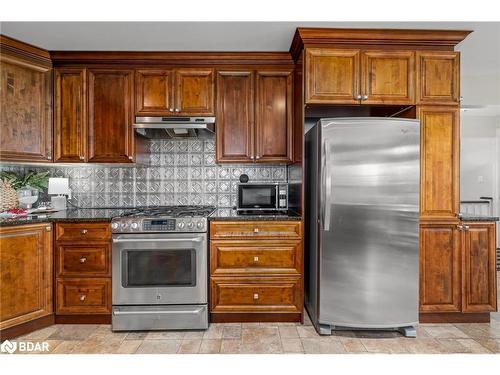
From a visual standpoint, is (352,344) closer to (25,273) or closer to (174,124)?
(174,124)

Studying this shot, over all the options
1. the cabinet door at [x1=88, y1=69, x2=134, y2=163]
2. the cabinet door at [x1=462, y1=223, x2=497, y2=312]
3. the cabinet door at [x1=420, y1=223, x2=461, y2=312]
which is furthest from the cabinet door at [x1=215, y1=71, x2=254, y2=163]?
the cabinet door at [x1=462, y1=223, x2=497, y2=312]

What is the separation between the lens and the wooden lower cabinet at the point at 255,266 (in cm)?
260

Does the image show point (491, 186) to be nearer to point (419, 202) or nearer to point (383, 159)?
point (419, 202)

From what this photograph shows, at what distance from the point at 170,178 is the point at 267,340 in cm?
183

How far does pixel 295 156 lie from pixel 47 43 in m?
2.37

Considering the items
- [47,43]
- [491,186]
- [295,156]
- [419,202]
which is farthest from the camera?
[491,186]

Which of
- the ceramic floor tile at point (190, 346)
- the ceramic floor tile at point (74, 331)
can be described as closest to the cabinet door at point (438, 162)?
the ceramic floor tile at point (190, 346)

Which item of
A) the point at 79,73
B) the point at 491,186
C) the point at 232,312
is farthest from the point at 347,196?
the point at 491,186

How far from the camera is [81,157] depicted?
9.48 ft

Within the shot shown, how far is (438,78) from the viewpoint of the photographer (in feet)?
8.48

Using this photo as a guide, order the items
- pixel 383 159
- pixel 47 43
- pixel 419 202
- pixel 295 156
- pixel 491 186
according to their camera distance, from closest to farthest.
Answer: pixel 383 159, pixel 419 202, pixel 47 43, pixel 295 156, pixel 491 186

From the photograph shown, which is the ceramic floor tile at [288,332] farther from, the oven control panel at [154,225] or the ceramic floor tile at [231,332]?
the oven control panel at [154,225]

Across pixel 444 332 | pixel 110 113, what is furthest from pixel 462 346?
pixel 110 113

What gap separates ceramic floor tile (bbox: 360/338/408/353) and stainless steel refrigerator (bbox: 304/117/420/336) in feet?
0.33
